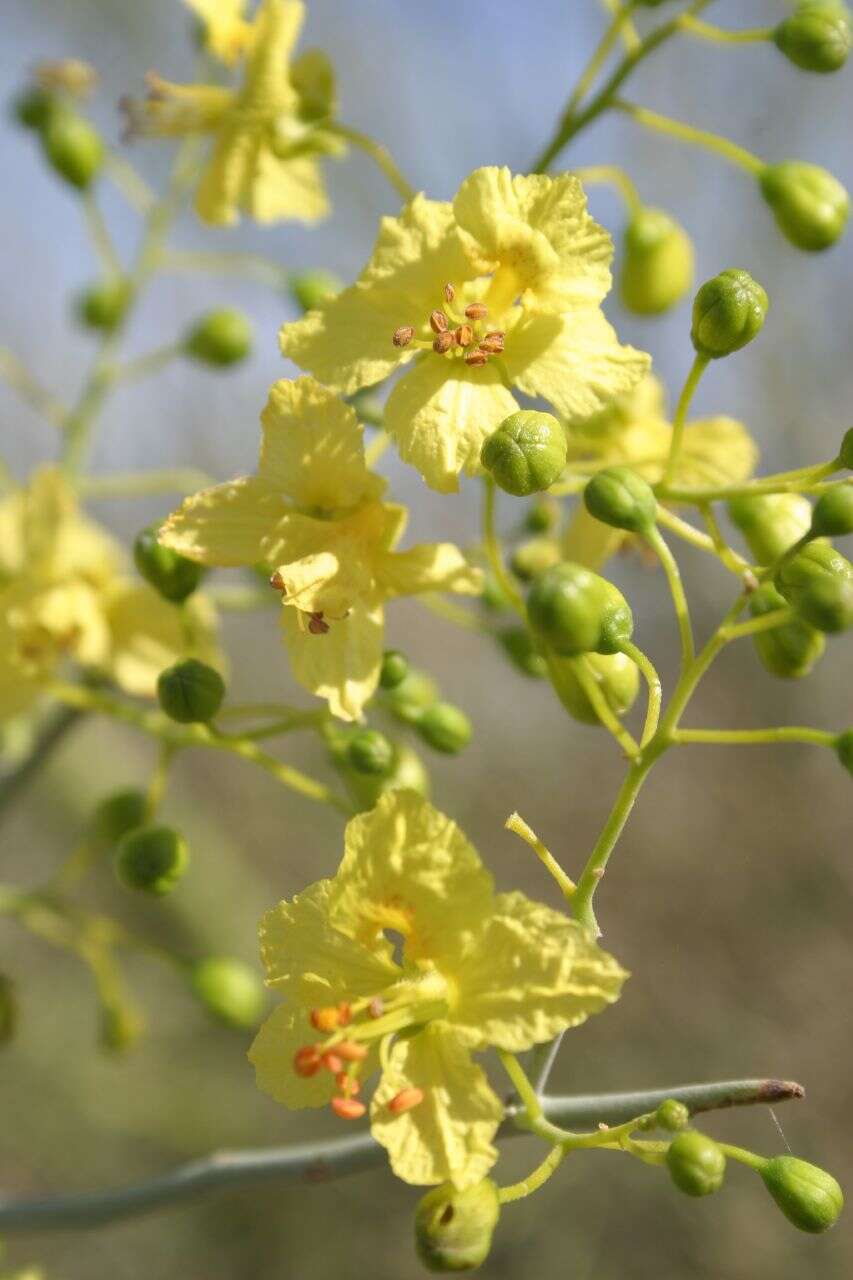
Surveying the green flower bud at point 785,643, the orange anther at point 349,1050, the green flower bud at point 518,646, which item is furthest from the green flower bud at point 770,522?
the orange anther at point 349,1050

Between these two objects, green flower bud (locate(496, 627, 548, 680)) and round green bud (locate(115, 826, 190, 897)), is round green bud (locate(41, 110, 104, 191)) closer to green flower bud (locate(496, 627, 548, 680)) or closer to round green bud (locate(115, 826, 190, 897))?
green flower bud (locate(496, 627, 548, 680))

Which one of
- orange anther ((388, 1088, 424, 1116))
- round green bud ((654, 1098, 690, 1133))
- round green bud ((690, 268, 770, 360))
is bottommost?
orange anther ((388, 1088, 424, 1116))

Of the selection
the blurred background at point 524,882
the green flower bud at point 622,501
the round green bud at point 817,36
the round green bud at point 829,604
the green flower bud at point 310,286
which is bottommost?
the blurred background at point 524,882

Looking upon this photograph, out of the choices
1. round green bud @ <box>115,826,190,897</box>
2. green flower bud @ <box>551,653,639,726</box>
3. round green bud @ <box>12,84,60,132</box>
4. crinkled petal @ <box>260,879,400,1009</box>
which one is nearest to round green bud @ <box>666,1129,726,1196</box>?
crinkled petal @ <box>260,879,400,1009</box>

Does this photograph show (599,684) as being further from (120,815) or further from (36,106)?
(36,106)

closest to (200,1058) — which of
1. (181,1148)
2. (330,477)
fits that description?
(181,1148)

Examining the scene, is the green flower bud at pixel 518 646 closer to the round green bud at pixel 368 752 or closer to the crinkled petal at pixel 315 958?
the round green bud at pixel 368 752

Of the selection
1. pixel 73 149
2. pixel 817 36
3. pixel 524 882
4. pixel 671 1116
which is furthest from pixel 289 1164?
pixel 524 882
